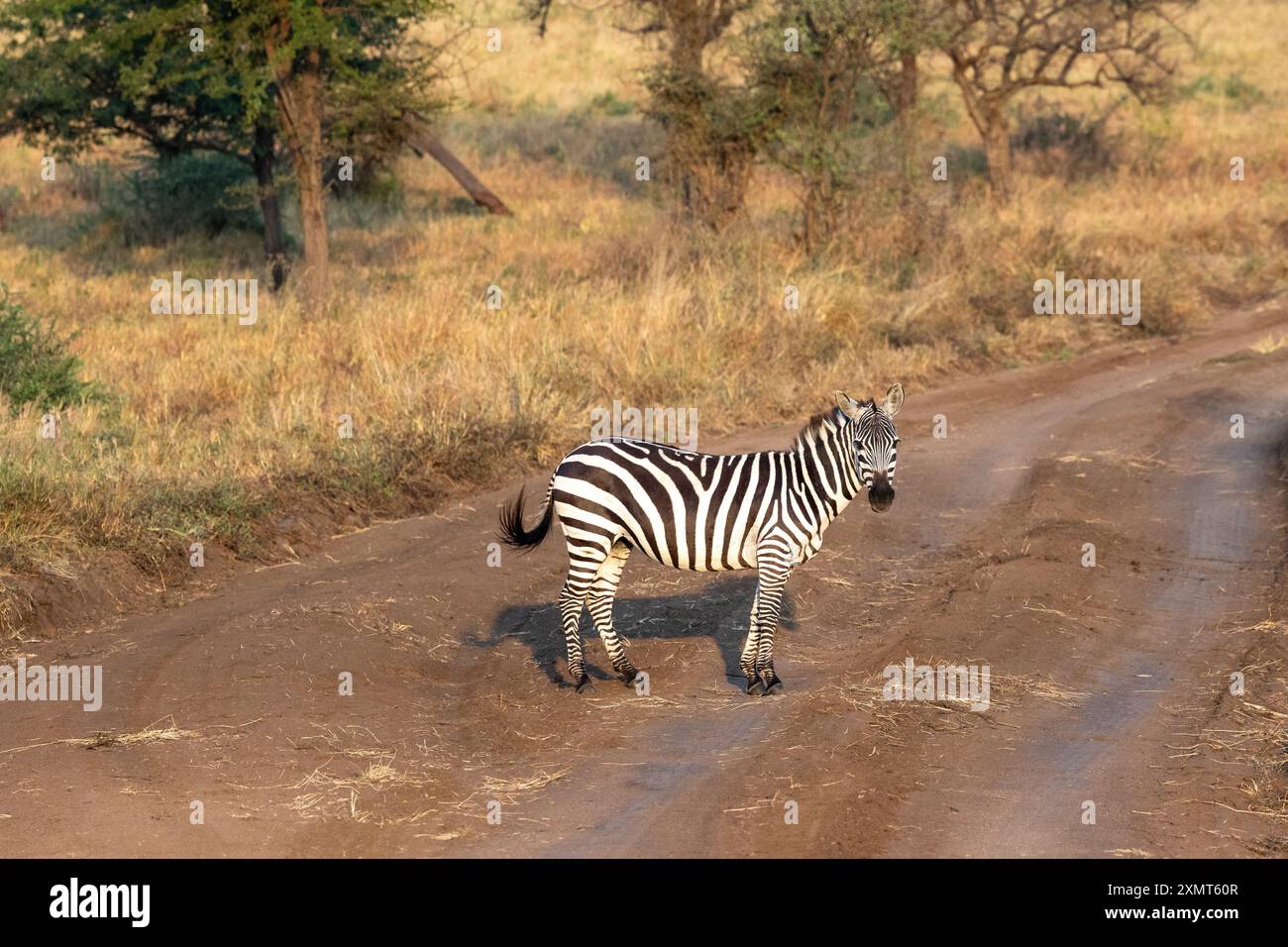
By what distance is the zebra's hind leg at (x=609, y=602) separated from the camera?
807 cm

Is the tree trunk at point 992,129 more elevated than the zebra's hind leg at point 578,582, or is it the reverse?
the tree trunk at point 992,129

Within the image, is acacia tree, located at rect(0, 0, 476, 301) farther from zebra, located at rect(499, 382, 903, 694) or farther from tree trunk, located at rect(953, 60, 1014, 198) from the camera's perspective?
tree trunk, located at rect(953, 60, 1014, 198)

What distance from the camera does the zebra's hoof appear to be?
7.92m

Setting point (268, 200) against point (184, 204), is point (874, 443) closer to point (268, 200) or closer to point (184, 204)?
point (268, 200)

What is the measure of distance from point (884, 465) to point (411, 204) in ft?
76.9

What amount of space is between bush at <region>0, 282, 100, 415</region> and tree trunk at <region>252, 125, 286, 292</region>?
8763 mm

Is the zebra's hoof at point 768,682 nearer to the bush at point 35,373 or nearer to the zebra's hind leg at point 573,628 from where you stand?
the zebra's hind leg at point 573,628

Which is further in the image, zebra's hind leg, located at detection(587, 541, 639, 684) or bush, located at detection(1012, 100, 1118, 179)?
bush, located at detection(1012, 100, 1118, 179)

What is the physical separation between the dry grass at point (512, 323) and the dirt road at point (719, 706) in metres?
0.88

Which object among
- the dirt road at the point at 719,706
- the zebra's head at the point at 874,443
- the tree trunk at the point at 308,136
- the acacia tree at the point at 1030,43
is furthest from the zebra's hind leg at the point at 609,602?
the acacia tree at the point at 1030,43

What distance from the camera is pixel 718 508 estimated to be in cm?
793

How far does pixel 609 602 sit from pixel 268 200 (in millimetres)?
16776

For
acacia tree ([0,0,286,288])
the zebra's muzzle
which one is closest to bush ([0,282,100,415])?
acacia tree ([0,0,286,288])

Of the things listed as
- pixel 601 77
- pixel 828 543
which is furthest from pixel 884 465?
pixel 601 77
